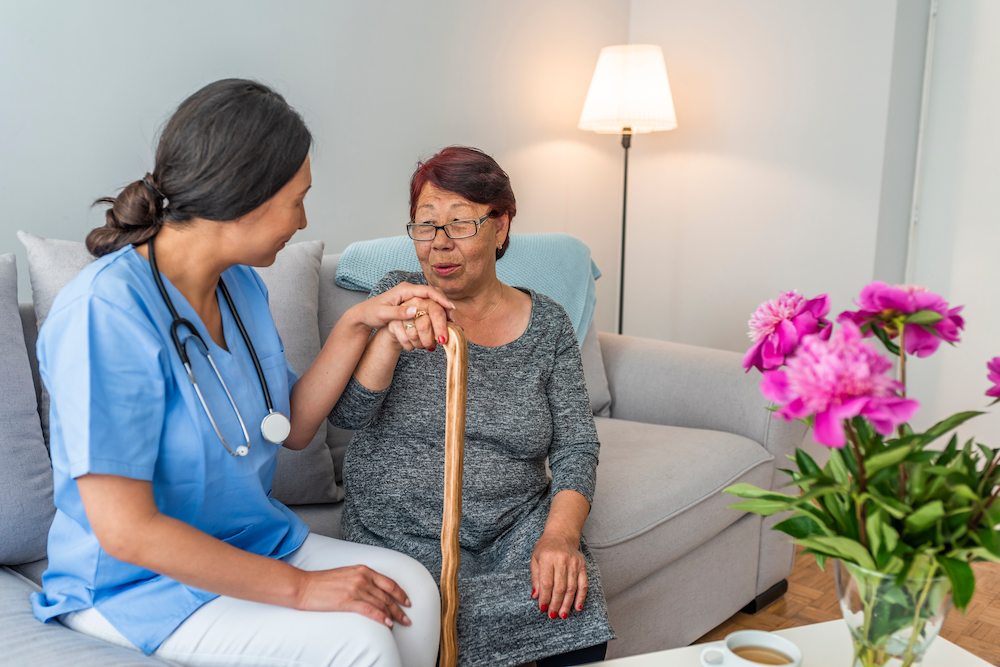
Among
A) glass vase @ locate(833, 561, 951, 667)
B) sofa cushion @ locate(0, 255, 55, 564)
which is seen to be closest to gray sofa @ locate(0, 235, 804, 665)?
sofa cushion @ locate(0, 255, 55, 564)

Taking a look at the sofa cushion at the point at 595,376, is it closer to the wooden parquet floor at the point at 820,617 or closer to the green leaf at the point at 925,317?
the wooden parquet floor at the point at 820,617

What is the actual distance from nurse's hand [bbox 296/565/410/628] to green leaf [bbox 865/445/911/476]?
58cm

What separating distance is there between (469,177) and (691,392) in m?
1.00

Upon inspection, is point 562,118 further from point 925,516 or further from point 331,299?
point 925,516

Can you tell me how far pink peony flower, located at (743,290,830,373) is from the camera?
0.73m

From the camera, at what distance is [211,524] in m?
0.97

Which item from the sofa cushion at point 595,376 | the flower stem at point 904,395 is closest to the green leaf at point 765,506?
the flower stem at point 904,395

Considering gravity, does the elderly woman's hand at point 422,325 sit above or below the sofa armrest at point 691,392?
above

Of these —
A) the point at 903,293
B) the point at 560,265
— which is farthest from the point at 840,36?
the point at 903,293

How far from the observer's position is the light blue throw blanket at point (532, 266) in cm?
166

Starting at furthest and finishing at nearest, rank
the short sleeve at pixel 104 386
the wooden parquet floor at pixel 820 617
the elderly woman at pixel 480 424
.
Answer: the wooden parquet floor at pixel 820 617 < the elderly woman at pixel 480 424 < the short sleeve at pixel 104 386

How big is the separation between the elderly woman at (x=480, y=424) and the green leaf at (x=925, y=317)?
620 millimetres

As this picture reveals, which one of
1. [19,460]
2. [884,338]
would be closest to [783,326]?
[884,338]

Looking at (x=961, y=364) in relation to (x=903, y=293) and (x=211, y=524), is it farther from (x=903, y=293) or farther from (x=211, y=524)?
(x=211, y=524)
